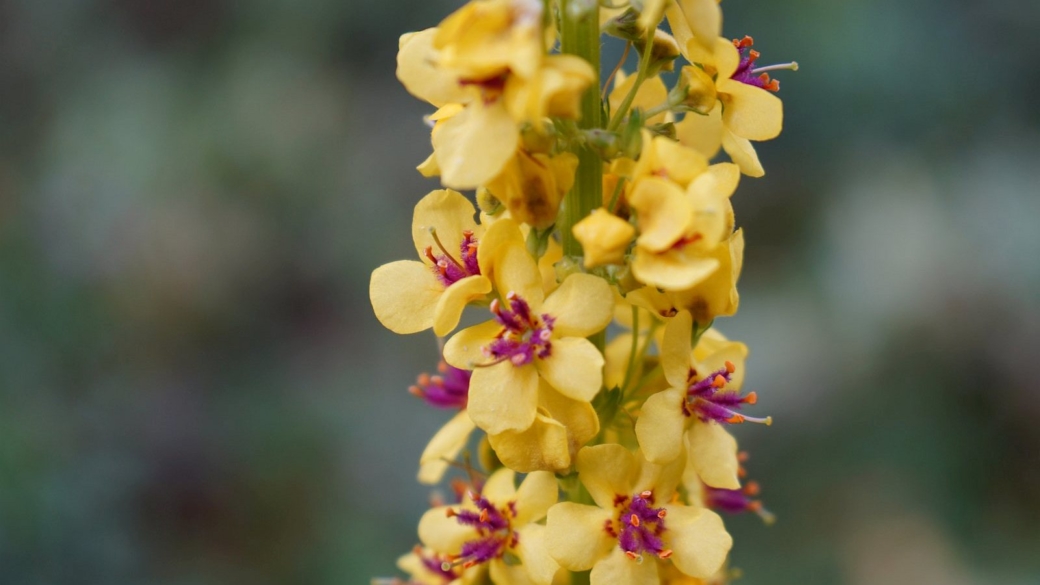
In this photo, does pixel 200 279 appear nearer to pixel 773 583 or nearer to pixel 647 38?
pixel 773 583

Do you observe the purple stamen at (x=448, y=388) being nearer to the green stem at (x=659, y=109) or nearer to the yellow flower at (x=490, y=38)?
the green stem at (x=659, y=109)

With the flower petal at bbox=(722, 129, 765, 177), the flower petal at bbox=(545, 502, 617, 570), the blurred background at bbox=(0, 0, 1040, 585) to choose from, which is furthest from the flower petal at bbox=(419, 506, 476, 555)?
the blurred background at bbox=(0, 0, 1040, 585)

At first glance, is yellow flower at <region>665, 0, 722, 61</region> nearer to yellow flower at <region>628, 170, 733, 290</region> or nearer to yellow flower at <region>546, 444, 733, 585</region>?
yellow flower at <region>628, 170, 733, 290</region>

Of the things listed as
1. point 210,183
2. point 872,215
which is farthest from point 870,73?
point 210,183

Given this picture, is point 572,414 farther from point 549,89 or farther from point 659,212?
point 549,89

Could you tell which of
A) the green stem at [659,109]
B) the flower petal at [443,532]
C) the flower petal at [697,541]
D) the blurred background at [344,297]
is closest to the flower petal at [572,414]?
the flower petal at [697,541]

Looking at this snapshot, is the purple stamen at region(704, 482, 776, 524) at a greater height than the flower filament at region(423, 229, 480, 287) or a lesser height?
lesser
